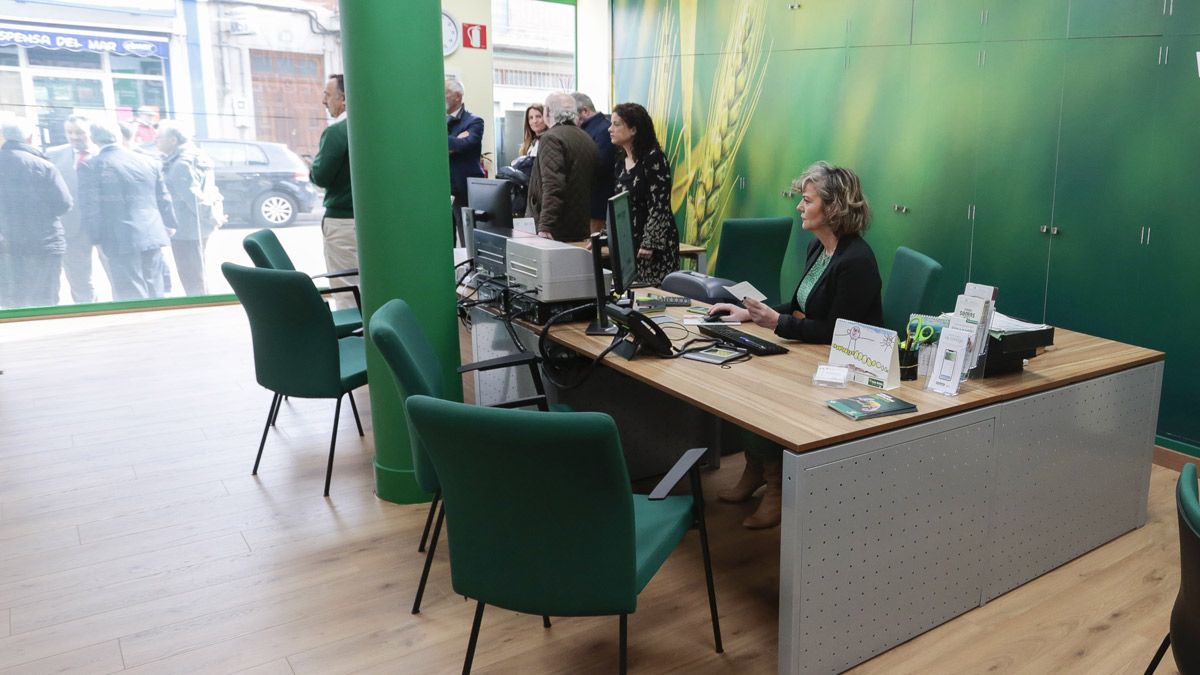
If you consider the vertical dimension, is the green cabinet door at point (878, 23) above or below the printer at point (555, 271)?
above

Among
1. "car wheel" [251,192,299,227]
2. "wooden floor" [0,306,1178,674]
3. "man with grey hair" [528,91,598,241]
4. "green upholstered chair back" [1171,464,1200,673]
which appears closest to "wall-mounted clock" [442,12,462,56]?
"car wheel" [251,192,299,227]

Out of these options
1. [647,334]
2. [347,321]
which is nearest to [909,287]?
[647,334]

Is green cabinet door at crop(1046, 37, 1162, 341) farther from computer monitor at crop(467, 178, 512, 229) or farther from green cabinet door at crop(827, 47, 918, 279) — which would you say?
computer monitor at crop(467, 178, 512, 229)

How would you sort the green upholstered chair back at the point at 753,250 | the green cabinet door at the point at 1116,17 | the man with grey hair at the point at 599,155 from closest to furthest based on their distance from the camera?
the green cabinet door at the point at 1116,17
the green upholstered chair back at the point at 753,250
the man with grey hair at the point at 599,155

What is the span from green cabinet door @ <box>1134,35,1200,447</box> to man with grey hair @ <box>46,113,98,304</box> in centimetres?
720

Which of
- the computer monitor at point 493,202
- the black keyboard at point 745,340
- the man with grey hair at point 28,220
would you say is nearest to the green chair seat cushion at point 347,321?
the computer monitor at point 493,202

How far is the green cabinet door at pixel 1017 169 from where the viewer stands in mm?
4180

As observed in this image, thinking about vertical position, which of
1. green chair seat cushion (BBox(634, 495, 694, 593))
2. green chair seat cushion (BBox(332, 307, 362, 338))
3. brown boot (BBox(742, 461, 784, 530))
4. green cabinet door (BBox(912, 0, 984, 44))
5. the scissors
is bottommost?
brown boot (BBox(742, 461, 784, 530))

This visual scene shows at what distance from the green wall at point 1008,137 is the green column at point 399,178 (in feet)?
9.56

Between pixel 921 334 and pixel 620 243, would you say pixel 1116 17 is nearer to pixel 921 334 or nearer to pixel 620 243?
pixel 921 334

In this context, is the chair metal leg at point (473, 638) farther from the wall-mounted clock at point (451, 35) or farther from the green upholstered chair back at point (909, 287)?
the wall-mounted clock at point (451, 35)

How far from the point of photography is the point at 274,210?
299 inches

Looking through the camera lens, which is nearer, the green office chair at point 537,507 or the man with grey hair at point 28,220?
the green office chair at point 537,507

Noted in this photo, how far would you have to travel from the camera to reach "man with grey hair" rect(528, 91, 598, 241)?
4.72 m
